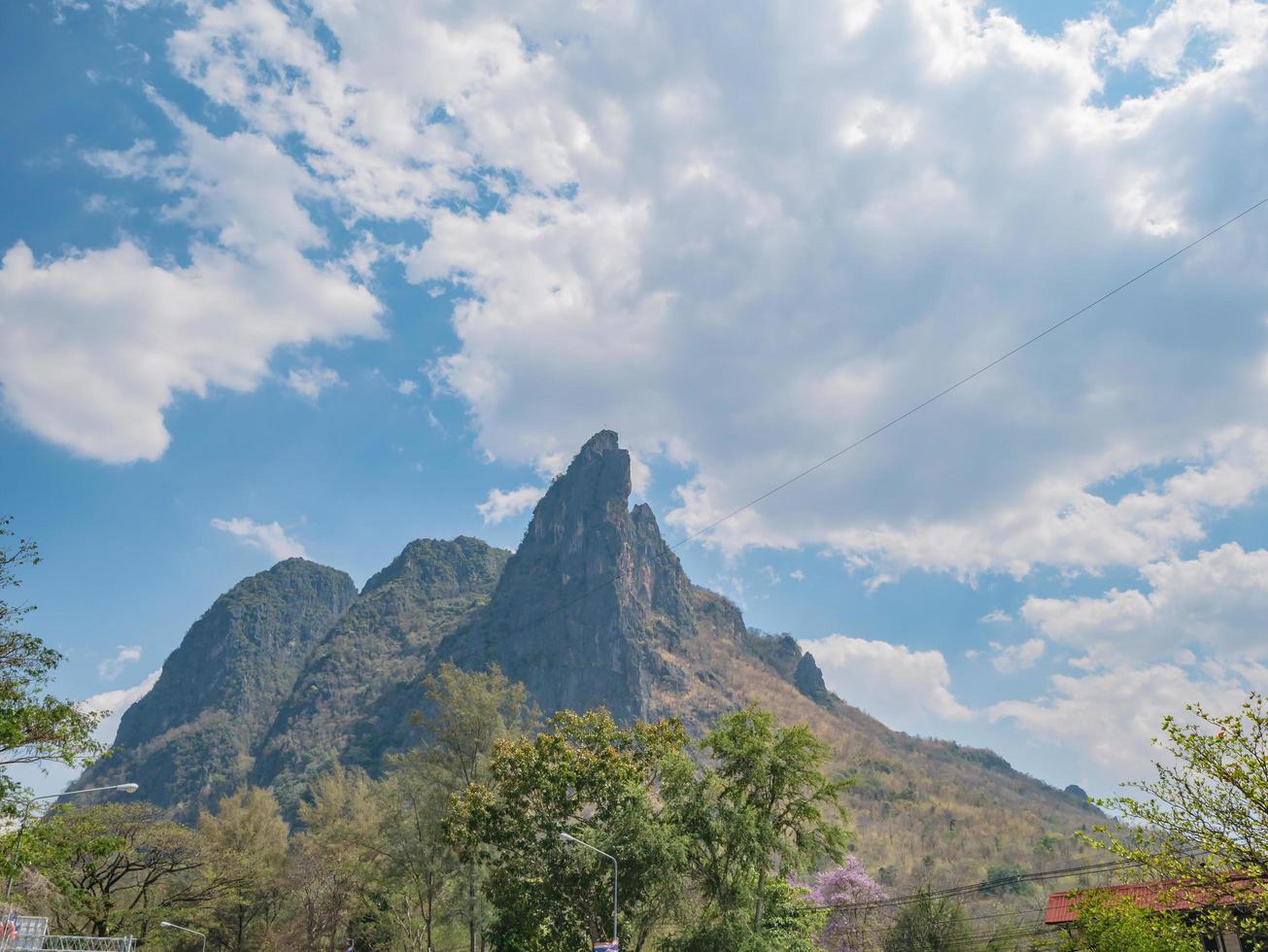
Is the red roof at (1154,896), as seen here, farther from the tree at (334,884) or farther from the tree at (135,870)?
the tree at (135,870)

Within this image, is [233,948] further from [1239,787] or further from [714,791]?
[1239,787]

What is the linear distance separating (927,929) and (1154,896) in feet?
61.9

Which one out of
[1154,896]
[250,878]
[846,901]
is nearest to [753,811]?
[1154,896]

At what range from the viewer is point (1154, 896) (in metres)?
24.9

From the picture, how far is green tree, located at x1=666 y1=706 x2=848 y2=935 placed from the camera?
33062mm

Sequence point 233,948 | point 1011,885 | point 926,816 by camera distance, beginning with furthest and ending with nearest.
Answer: point 926,816
point 1011,885
point 233,948

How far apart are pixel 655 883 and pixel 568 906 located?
433cm

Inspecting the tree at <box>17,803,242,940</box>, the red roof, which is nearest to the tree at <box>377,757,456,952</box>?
the tree at <box>17,803,242,940</box>

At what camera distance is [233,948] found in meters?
62.5

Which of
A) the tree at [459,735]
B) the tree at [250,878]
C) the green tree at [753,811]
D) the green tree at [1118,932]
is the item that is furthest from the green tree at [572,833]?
the tree at [250,878]

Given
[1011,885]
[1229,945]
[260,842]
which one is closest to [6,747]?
[1229,945]

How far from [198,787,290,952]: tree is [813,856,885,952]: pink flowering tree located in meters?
35.8

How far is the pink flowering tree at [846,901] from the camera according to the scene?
46.4m

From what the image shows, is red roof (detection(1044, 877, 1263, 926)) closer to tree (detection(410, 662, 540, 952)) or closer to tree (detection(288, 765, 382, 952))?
tree (detection(410, 662, 540, 952))
